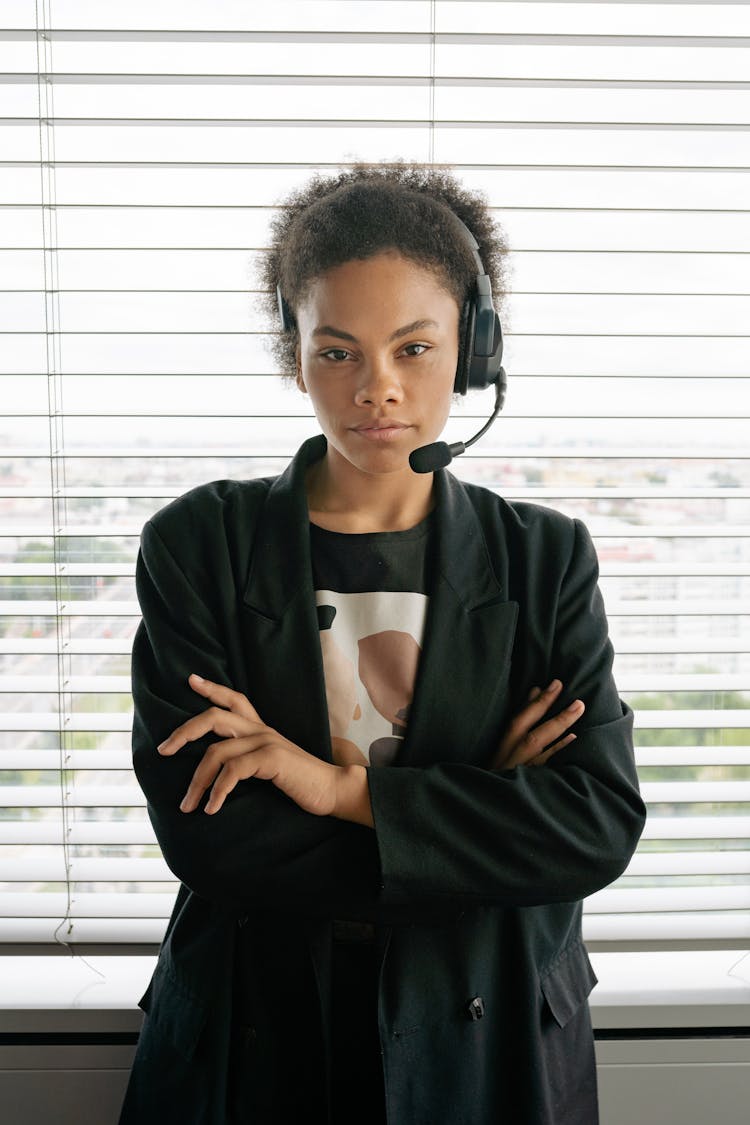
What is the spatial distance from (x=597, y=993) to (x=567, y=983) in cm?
35

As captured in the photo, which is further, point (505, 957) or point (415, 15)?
point (415, 15)

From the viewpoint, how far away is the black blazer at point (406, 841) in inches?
43.9

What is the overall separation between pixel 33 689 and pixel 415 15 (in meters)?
1.30

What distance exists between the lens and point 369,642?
1232mm

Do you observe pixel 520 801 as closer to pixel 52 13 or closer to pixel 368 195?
pixel 368 195

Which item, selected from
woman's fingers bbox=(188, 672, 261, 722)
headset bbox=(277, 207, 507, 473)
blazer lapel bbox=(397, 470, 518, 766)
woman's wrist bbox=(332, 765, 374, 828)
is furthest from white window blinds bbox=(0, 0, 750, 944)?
woman's wrist bbox=(332, 765, 374, 828)

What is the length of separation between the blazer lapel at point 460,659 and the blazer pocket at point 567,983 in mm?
323

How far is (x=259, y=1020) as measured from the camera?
1.21 m

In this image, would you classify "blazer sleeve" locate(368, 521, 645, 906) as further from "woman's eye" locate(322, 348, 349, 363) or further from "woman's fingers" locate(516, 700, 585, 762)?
"woman's eye" locate(322, 348, 349, 363)

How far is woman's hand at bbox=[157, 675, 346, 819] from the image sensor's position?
1.09 meters

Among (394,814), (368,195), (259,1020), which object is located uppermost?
(368,195)

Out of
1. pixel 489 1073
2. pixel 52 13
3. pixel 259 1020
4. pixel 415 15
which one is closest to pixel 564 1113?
pixel 489 1073

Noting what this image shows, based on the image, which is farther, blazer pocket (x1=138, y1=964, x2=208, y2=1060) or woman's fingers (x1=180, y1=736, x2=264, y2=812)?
blazer pocket (x1=138, y1=964, x2=208, y2=1060)

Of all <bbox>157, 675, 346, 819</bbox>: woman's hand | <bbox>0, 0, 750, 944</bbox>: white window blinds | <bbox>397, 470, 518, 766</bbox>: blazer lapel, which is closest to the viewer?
<bbox>157, 675, 346, 819</bbox>: woman's hand
